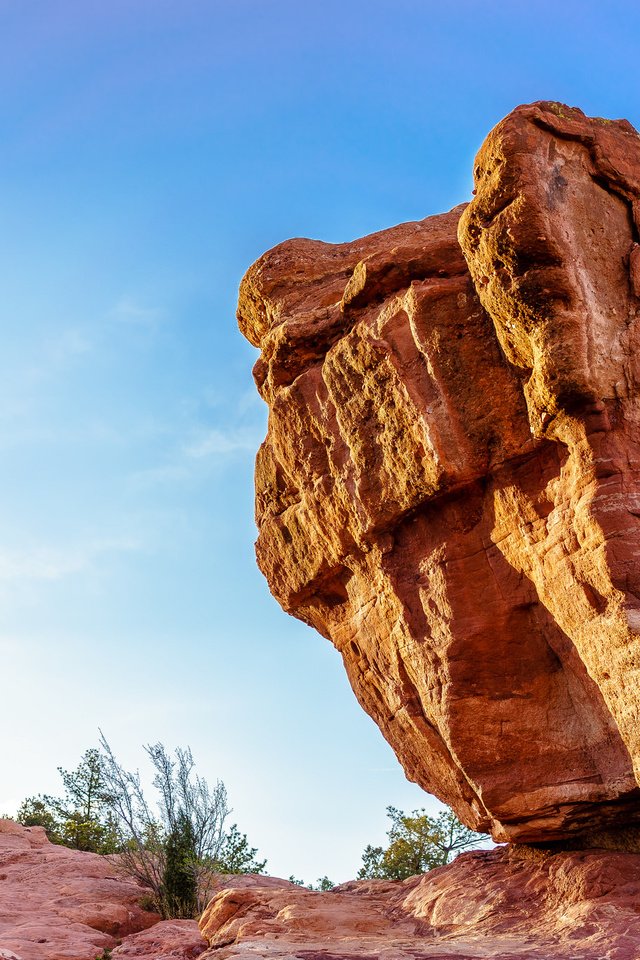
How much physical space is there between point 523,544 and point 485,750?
10.4 ft

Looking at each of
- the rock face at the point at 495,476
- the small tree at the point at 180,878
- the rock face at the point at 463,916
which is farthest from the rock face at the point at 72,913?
the rock face at the point at 495,476

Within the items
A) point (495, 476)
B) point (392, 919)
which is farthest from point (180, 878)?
point (495, 476)

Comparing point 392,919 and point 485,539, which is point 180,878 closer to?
point 392,919

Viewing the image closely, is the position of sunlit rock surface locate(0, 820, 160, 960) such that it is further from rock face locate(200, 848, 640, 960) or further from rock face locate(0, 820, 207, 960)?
rock face locate(200, 848, 640, 960)

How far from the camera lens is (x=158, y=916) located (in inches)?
725

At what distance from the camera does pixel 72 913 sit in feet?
54.9

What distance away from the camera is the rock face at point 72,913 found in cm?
1416

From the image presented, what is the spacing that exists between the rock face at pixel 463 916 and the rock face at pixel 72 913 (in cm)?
174

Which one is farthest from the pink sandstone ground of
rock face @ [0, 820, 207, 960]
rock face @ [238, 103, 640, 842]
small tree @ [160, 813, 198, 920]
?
small tree @ [160, 813, 198, 920]

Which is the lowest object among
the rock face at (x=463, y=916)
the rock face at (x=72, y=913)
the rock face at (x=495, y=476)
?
the rock face at (x=463, y=916)

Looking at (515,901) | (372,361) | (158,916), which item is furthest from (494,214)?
(158,916)

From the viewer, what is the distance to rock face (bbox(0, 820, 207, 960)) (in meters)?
14.2

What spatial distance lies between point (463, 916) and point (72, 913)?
9052mm

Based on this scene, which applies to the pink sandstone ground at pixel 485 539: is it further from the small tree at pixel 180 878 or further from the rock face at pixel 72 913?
the small tree at pixel 180 878
